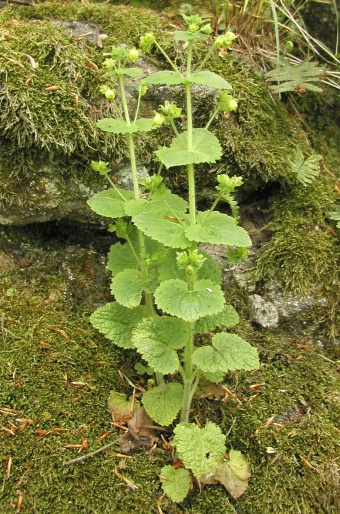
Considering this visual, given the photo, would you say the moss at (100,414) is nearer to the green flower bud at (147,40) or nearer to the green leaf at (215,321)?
the green leaf at (215,321)

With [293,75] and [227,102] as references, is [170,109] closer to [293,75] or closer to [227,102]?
[227,102]

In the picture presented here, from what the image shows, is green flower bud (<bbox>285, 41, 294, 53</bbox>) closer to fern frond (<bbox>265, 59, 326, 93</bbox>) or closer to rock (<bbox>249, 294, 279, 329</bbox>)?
fern frond (<bbox>265, 59, 326, 93</bbox>)

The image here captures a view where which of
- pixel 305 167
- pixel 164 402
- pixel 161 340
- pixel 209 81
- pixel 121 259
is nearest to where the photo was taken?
pixel 209 81

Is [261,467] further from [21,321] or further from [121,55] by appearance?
[121,55]

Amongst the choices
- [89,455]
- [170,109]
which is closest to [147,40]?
[170,109]

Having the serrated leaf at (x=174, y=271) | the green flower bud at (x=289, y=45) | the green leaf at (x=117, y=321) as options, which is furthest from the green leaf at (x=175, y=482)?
the green flower bud at (x=289, y=45)

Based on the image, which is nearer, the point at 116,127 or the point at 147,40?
the point at 147,40

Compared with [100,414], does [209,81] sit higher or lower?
higher
